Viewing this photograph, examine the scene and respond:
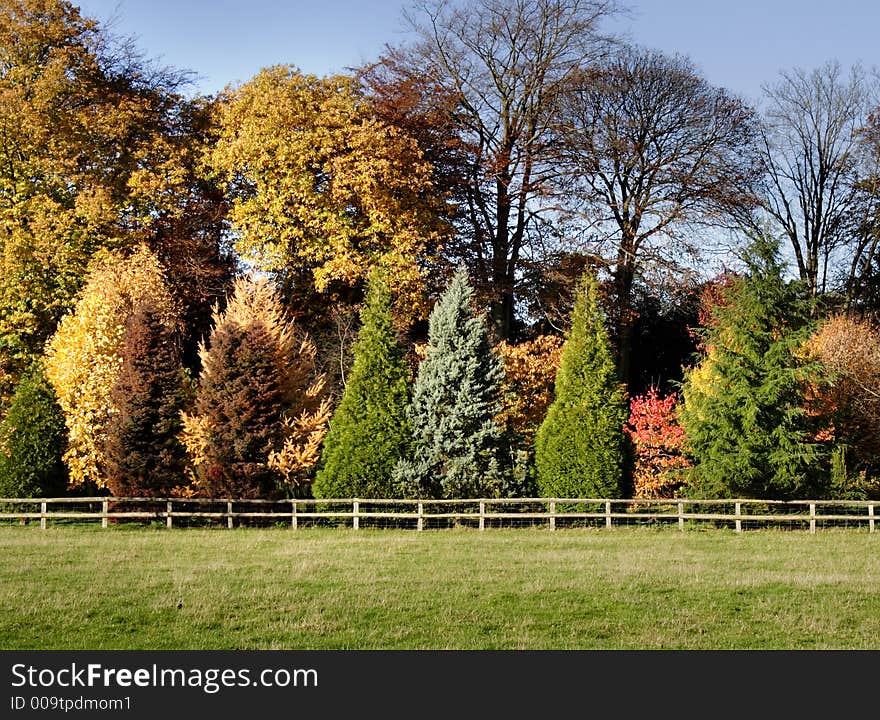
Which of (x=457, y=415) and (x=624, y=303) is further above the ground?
(x=624, y=303)

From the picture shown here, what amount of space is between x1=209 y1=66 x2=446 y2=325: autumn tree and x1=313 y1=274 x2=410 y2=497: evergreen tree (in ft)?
15.3

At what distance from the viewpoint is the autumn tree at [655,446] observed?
2548 centimetres

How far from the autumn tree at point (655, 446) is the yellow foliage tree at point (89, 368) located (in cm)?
1307

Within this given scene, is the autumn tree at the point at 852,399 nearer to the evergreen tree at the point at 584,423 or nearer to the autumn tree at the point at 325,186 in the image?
the evergreen tree at the point at 584,423

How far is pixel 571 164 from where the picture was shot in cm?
3422

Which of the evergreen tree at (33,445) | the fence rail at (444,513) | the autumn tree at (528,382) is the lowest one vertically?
the fence rail at (444,513)

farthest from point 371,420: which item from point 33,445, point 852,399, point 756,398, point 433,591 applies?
point 852,399

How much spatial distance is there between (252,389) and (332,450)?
252 cm

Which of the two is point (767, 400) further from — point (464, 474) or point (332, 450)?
point (332, 450)

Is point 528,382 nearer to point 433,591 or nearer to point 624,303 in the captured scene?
point 624,303

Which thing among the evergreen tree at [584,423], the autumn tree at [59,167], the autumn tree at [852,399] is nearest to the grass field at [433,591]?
the evergreen tree at [584,423]

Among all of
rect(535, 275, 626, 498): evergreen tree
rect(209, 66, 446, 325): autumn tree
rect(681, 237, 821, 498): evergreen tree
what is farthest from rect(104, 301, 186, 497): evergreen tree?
rect(681, 237, 821, 498): evergreen tree

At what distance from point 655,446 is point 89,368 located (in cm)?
1550

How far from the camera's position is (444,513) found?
23.6 meters
